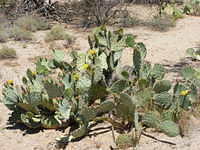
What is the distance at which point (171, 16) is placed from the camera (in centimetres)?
1165

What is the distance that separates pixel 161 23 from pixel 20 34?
370 centimetres

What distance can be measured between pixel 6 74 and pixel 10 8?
5.08 meters

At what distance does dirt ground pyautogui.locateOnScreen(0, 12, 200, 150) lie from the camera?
4664 millimetres

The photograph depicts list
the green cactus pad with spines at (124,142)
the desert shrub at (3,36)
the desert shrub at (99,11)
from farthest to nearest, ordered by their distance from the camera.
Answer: the desert shrub at (99,11) < the desert shrub at (3,36) < the green cactus pad with spines at (124,142)

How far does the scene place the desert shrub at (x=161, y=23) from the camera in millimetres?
10562

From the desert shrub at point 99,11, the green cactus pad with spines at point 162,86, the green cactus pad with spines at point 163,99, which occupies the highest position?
the desert shrub at point 99,11

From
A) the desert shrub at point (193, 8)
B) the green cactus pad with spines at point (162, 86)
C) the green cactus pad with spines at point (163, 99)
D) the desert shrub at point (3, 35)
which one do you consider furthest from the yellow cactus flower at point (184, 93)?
the desert shrub at point (193, 8)

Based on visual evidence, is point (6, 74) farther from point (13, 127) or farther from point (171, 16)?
point (171, 16)

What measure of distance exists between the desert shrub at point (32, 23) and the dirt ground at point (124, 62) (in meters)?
0.30

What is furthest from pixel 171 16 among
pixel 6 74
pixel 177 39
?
pixel 6 74

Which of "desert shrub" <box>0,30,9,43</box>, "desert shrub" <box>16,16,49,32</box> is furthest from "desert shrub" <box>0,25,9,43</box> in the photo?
"desert shrub" <box>16,16,49,32</box>

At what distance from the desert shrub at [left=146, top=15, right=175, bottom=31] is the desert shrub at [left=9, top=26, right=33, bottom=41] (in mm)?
3297

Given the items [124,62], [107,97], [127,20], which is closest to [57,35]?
[127,20]

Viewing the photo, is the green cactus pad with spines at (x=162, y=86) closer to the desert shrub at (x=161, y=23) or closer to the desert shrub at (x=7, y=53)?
the desert shrub at (x=7, y=53)
